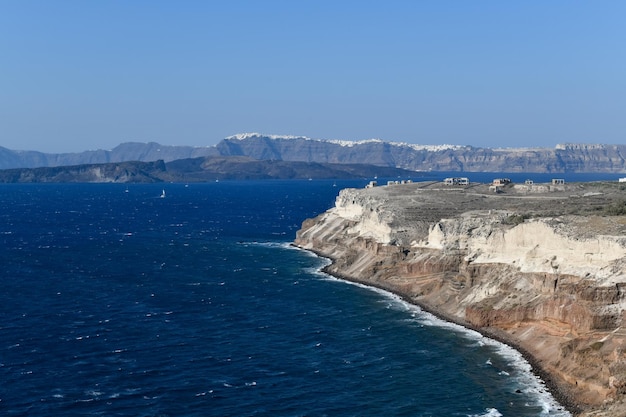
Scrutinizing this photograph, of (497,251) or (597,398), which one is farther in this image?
(497,251)

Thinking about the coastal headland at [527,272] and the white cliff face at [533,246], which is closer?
the coastal headland at [527,272]

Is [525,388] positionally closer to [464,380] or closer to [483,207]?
[464,380]

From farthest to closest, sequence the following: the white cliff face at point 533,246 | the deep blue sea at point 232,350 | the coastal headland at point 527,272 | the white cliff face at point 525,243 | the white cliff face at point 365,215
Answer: the white cliff face at point 365,215 → the white cliff face at point 525,243 → the white cliff face at point 533,246 → the coastal headland at point 527,272 → the deep blue sea at point 232,350

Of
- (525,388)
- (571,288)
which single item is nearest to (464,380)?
(525,388)

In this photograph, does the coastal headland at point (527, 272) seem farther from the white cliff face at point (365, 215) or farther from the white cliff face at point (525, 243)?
the white cliff face at point (365, 215)

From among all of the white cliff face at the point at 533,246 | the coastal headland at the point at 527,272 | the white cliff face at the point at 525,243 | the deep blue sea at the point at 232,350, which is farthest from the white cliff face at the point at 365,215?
the white cliff face at the point at 533,246

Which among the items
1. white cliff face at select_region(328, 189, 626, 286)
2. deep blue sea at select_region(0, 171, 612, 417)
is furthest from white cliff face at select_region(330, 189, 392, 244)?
deep blue sea at select_region(0, 171, 612, 417)

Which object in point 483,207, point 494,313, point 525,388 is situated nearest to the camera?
point 525,388
